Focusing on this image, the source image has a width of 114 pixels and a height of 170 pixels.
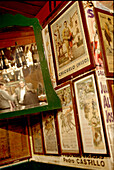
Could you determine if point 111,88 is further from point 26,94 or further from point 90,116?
point 26,94

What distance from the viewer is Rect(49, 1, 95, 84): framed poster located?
283 centimetres

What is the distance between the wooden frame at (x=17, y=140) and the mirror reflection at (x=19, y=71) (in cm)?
107

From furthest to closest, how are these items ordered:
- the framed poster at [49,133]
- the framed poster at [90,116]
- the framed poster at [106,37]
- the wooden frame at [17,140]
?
1. the wooden frame at [17,140]
2. the framed poster at [49,133]
3. the framed poster at [106,37]
4. the framed poster at [90,116]

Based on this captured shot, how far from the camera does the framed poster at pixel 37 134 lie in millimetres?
3841

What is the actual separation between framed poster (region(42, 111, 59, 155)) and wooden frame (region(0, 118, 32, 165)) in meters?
0.52

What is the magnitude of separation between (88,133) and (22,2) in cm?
260

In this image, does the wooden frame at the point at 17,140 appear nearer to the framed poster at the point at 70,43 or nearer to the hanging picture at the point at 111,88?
the framed poster at the point at 70,43

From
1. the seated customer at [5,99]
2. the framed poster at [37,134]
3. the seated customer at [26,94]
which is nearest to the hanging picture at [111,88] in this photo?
the seated customer at [26,94]

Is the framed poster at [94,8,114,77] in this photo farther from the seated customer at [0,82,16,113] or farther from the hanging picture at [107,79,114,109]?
the seated customer at [0,82,16,113]

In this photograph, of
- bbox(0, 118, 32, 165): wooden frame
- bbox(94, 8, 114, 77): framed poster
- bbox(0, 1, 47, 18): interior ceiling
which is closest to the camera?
bbox(94, 8, 114, 77): framed poster

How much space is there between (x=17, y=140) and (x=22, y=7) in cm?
258

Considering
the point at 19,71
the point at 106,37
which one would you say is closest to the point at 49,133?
the point at 19,71

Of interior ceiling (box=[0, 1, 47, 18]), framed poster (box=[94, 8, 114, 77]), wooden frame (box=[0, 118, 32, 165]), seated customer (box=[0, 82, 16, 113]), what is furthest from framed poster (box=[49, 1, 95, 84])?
wooden frame (box=[0, 118, 32, 165])

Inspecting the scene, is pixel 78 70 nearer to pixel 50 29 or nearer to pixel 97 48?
pixel 97 48
